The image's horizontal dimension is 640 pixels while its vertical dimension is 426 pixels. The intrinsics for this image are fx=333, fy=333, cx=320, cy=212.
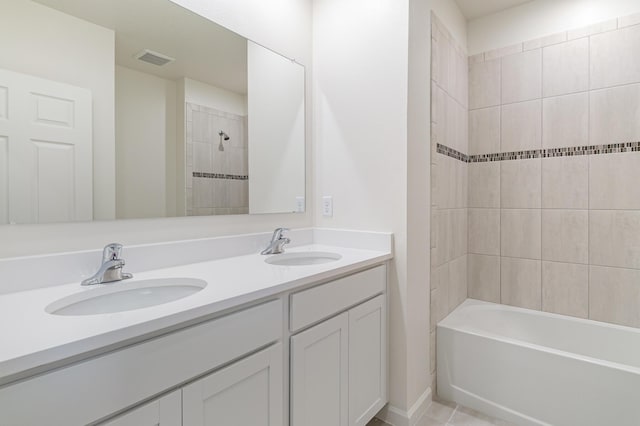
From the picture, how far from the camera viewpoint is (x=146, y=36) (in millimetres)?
1360

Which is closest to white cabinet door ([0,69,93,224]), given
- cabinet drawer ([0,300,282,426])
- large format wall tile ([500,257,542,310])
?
cabinet drawer ([0,300,282,426])

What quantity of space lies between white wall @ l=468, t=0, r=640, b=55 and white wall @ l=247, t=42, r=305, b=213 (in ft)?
4.93

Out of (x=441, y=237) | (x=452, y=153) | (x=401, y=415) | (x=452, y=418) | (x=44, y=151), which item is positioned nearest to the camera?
(x=44, y=151)

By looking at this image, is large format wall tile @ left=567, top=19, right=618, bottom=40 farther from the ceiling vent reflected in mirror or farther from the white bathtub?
the ceiling vent reflected in mirror

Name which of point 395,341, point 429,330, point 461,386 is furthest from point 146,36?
point 461,386

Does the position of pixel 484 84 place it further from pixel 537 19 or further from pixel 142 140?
pixel 142 140

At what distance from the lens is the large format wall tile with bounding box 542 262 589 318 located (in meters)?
2.17

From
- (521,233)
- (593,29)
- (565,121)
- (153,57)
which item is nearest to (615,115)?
(565,121)

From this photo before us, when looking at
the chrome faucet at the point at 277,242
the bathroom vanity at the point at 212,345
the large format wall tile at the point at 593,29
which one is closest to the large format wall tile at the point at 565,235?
the large format wall tile at the point at 593,29

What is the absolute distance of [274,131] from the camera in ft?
6.33

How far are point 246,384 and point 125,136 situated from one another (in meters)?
1.02

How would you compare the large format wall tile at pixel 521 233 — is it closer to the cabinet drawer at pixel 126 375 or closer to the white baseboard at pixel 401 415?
the white baseboard at pixel 401 415

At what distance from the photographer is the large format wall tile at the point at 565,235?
216 centimetres

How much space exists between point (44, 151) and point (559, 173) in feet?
9.07
